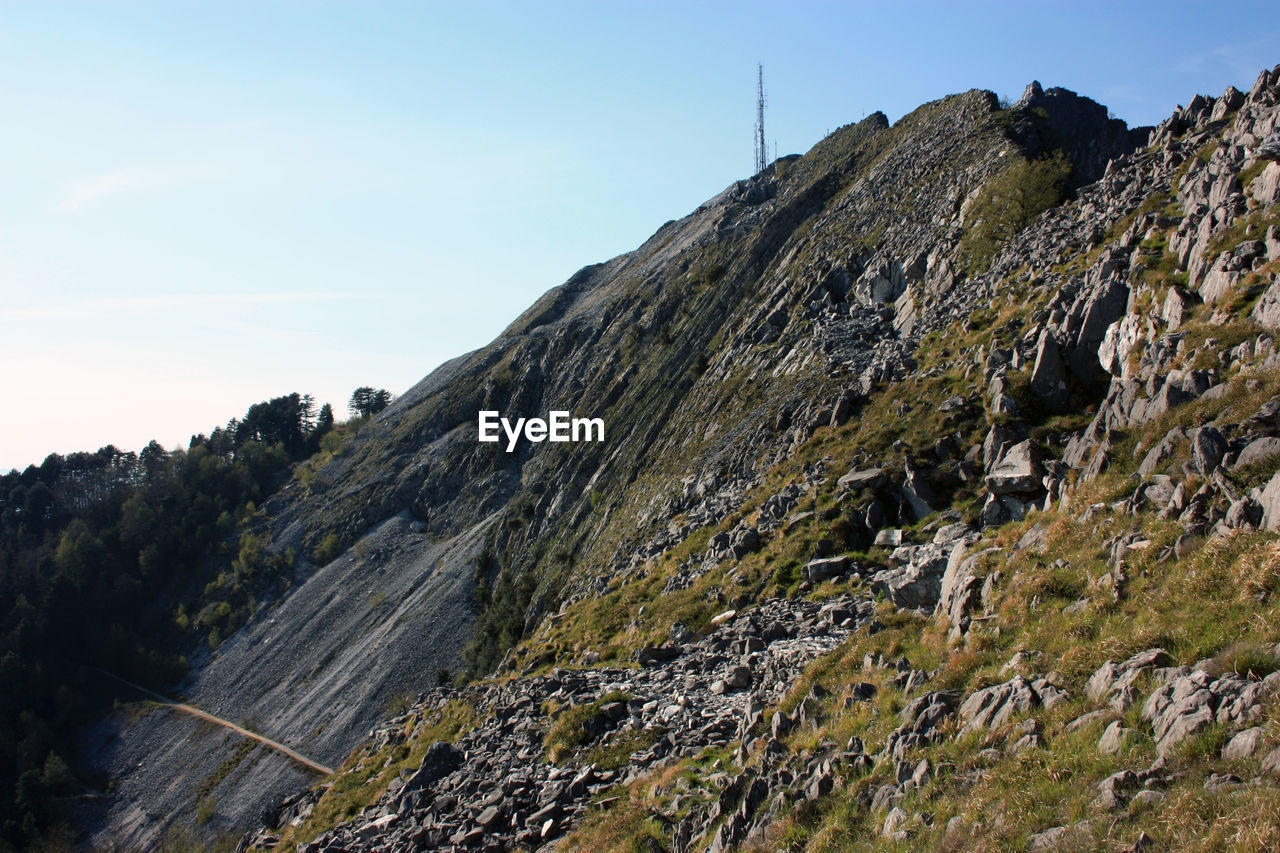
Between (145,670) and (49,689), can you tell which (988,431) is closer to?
(145,670)

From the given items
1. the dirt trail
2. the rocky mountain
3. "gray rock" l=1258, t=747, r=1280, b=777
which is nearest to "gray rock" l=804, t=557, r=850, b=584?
the rocky mountain

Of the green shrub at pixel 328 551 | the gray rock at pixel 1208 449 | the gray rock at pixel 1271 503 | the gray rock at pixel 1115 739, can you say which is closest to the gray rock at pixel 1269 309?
the gray rock at pixel 1208 449

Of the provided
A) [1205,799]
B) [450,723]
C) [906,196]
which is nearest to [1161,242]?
[1205,799]

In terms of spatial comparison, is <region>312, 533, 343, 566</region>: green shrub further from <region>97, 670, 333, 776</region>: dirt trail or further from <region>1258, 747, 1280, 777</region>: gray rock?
<region>1258, 747, 1280, 777</region>: gray rock

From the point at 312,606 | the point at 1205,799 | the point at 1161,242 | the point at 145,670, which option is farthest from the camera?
the point at 145,670

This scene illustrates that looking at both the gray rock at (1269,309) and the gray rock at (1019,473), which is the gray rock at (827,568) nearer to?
the gray rock at (1019,473)

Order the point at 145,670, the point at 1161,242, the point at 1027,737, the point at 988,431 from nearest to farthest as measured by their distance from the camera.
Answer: the point at 1027,737 → the point at 1161,242 → the point at 988,431 → the point at 145,670

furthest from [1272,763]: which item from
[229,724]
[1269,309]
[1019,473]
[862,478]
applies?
[229,724]

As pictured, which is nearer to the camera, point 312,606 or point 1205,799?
point 1205,799

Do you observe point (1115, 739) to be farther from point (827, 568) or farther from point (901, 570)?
point (827, 568)
